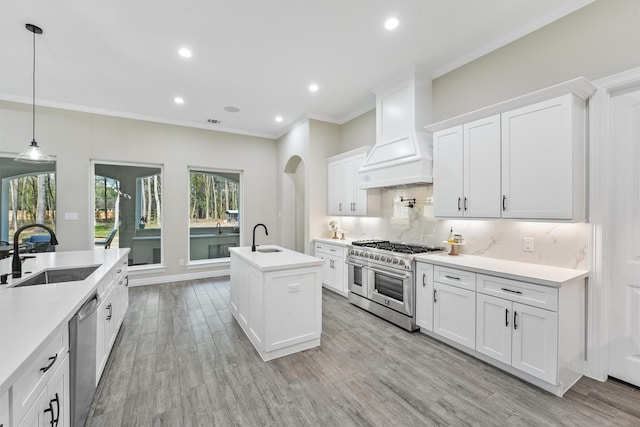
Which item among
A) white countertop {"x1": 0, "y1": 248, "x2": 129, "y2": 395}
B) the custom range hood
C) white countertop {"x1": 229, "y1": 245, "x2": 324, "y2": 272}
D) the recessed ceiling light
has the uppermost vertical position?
the recessed ceiling light

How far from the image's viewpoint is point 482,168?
2.80 meters

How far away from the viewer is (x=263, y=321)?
2.65 metres

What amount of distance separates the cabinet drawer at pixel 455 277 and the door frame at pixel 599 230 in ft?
2.92

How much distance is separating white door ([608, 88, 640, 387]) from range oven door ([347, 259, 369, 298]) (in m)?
2.37

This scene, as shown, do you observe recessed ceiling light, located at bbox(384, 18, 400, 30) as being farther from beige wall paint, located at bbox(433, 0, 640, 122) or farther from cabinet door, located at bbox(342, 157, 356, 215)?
cabinet door, located at bbox(342, 157, 356, 215)

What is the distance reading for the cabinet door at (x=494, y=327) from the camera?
2.38 meters

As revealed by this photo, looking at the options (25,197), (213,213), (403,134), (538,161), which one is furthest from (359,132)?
(25,197)

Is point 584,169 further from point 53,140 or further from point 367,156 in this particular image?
point 53,140

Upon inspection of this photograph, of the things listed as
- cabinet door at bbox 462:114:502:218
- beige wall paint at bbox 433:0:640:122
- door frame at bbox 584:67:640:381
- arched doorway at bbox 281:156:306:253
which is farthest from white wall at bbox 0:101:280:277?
door frame at bbox 584:67:640:381

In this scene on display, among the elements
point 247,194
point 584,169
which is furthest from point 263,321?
point 247,194

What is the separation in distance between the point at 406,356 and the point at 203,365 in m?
1.91

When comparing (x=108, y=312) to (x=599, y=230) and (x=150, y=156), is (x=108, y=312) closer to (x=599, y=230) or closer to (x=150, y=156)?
(x=150, y=156)

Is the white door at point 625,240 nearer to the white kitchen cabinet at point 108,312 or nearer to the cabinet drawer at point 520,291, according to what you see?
the cabinet drawer at point 520,291

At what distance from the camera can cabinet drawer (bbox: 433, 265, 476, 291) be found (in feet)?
8.70
